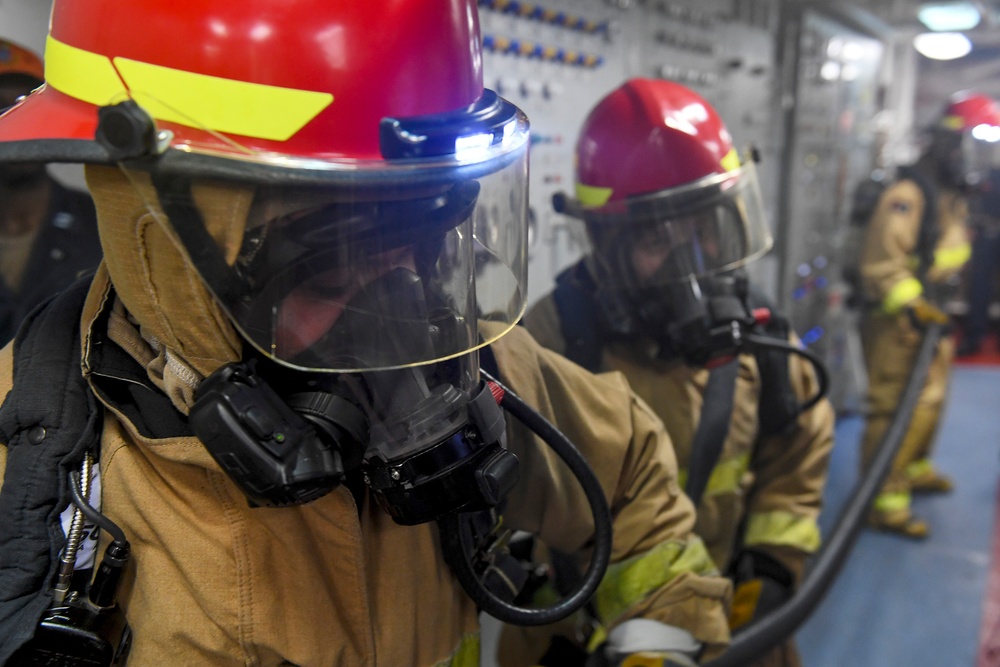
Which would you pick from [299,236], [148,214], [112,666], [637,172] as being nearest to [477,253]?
[299,236]

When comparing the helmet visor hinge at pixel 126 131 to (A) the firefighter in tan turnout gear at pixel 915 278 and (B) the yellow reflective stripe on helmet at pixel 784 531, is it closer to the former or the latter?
(B) the yellow reflective stripe on helmet at pixel 784 531

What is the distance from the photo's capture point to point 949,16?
521cm

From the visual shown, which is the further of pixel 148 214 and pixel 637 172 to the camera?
pixel 637 172

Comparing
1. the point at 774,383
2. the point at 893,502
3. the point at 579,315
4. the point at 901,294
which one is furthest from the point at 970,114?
the point at 579,315

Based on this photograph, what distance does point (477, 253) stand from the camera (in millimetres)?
970

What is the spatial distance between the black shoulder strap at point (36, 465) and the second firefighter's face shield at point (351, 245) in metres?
0.25

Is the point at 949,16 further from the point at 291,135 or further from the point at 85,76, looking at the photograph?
the point at 85,76

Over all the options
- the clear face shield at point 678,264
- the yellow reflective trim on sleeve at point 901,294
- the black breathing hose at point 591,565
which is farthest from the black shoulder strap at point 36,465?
the yellow reflective trim on sleeve at point 901,294

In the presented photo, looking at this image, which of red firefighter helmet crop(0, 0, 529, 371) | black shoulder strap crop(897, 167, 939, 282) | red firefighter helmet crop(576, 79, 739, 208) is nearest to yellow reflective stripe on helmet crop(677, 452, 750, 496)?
red firefighter helmet crop(576, 79, 739, 208)

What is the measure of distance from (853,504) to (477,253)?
2651 mm

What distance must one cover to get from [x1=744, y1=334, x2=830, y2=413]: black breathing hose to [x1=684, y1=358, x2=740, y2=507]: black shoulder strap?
10 centimetres

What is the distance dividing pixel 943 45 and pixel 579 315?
7014 mm

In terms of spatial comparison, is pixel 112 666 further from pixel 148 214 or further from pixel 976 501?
pixel 976 501

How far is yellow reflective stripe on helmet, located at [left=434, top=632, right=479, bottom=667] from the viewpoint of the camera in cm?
114
